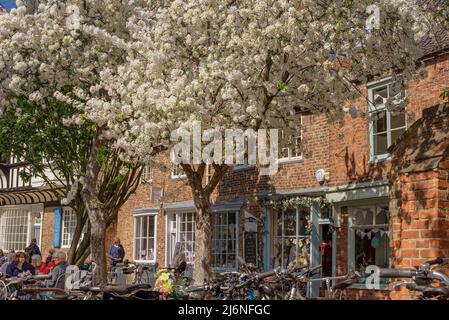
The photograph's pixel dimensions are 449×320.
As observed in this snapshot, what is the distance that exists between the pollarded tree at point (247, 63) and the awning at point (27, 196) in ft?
60.1

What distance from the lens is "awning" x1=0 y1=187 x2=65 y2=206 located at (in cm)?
2972

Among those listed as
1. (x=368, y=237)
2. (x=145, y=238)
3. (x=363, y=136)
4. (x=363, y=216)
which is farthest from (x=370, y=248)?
(x=145, y=238)

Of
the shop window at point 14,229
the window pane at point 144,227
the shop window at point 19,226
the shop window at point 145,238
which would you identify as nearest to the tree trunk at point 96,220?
the shop window at point 145,238

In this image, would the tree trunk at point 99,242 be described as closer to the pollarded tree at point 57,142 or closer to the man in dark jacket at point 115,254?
the pollarded tree at point 57,142

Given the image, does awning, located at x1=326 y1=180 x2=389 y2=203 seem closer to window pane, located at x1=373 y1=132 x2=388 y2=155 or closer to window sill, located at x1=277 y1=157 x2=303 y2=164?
window pane, located at x1=373 y1=132 x2=388 y2=155

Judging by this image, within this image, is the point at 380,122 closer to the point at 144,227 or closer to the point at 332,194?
the point at 332,194

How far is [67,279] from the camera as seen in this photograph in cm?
1230

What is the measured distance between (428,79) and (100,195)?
8.81 m

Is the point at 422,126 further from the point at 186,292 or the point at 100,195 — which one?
the point at 100,195

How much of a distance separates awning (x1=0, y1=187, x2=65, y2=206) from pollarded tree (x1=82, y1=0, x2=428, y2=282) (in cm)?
1832
